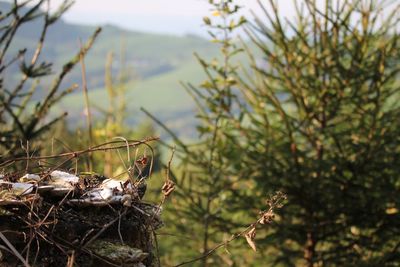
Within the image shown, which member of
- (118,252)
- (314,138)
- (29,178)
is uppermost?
(29,178)

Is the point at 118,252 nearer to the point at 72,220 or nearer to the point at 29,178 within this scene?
the point at 72,220

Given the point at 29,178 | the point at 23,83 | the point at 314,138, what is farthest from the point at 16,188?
the point at 314,138

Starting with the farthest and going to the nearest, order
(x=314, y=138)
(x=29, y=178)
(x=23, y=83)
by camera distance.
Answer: (x=314, y=138) → (x=23, y=83) → (x=29, y=178)

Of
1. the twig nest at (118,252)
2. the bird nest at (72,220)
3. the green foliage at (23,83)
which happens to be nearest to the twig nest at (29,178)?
the bird nest at (72,220)

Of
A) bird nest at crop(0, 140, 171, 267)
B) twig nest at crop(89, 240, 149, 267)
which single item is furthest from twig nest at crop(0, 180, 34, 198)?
twig nest at crop(89, 240, 149, 267)

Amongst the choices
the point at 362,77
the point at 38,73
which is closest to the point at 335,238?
the point at 362,77

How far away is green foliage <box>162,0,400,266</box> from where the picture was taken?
7.40 m

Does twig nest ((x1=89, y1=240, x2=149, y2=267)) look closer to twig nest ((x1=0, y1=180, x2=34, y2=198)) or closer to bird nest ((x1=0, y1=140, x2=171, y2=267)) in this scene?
bird nest ((x1=0, y1=140, x2=171, y2=267))

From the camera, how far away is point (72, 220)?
7.95 feet

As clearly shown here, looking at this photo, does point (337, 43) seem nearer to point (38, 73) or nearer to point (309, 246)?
point (309, 246)

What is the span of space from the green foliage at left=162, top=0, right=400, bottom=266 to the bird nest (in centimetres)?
452

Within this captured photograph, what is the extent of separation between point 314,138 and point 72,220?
5.68 meters

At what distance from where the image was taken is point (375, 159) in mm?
7434

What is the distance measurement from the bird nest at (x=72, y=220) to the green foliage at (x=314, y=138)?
452cm
